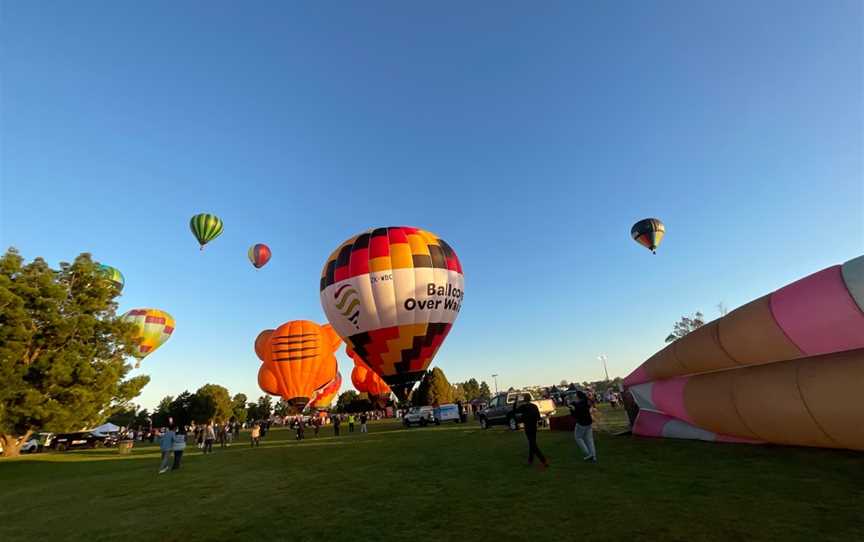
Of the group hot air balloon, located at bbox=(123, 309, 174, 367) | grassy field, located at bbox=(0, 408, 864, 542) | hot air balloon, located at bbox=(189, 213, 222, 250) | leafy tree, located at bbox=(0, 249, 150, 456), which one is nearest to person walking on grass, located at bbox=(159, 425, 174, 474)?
grassy field, located at bbox=(0, 408, 864, 542)

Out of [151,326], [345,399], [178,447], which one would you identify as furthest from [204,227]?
[345,399]

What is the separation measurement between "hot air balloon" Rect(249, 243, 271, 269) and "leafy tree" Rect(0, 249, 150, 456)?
18013 millimetres

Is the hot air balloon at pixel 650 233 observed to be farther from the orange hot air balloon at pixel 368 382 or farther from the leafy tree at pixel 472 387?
the leafy tree at pixel 472 387

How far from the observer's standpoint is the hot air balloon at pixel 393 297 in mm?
21391

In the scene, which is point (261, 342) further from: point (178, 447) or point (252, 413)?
point (252, 413)

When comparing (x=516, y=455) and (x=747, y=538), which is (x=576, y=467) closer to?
(x=516, y=455)

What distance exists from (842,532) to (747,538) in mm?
1055

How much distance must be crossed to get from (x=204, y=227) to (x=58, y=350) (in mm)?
14853

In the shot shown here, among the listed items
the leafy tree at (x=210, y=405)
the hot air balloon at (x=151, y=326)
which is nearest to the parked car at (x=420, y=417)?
the hot air balloon at (x=151, y=326)

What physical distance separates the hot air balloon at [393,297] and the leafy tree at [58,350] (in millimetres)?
13473

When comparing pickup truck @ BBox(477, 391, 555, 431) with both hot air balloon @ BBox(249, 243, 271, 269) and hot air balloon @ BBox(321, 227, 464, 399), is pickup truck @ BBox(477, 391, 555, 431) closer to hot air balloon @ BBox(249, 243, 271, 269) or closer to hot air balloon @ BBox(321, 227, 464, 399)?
hot air balloon @ BBox(321, 227, 464, 399)

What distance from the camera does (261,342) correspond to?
1901 inches

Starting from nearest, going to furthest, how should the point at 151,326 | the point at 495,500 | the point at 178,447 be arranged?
the point at 495,500
the point at 178,447
the point at 151,326

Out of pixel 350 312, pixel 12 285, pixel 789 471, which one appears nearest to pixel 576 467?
pixel 789 471
